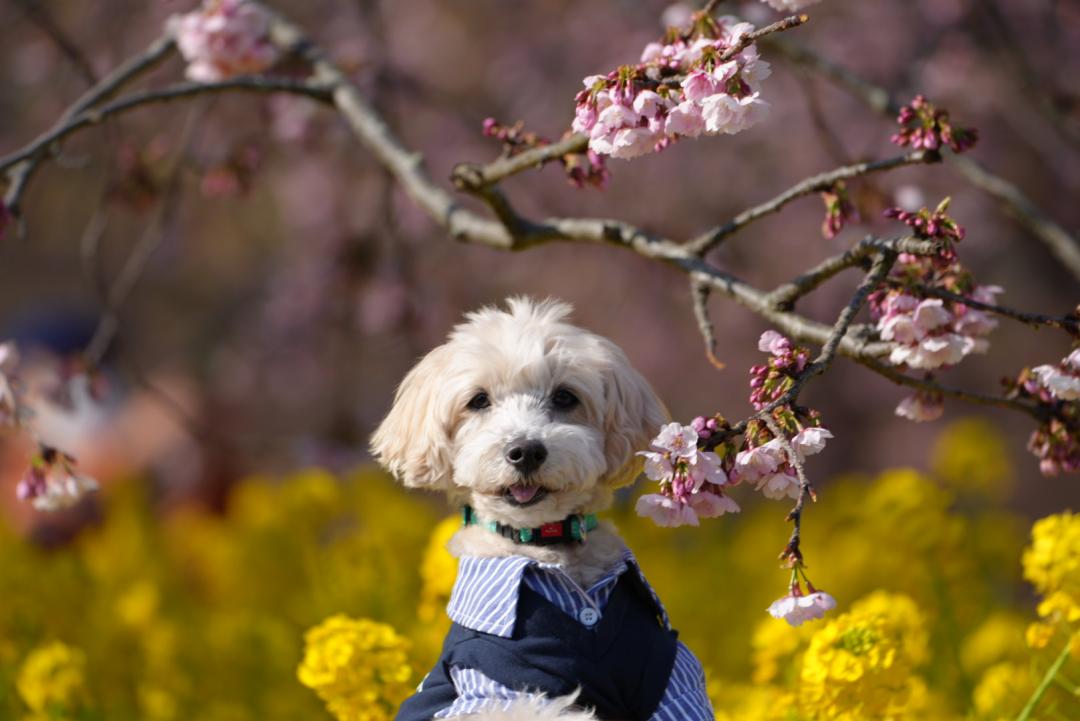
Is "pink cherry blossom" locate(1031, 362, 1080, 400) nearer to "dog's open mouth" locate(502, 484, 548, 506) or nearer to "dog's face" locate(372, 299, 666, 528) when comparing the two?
"dog's face" locate(372, 299, 666, 528)

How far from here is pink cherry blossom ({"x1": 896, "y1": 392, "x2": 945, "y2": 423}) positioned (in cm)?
265

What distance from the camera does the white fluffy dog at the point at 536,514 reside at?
2293mm

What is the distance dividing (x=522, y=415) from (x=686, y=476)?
1.54 feet

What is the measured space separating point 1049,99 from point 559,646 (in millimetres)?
2821

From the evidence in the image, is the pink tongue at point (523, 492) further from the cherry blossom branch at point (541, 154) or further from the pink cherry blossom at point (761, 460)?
the cherry blossom branch at point (541, 154)

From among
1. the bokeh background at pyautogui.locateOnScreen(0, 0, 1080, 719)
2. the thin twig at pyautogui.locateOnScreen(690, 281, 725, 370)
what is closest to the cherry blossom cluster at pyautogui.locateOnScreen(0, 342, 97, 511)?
the bokeh background at pyautogui.locateOnScreen(0, 0, 1080, 719)

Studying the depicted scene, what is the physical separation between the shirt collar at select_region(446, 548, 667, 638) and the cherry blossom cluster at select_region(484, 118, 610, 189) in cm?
83

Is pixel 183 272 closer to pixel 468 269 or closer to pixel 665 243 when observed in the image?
pixel 468 269

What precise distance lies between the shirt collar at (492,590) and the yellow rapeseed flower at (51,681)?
1.41 meters

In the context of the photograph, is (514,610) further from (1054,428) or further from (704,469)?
(1054,428)

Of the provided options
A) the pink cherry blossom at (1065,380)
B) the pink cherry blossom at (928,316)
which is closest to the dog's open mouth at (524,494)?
the pink cherry blossom at (928,316)

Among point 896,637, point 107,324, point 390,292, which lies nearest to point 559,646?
point 896,637

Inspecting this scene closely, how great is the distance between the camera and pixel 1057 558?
8.83 ft

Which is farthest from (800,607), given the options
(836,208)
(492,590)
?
(836,208)
